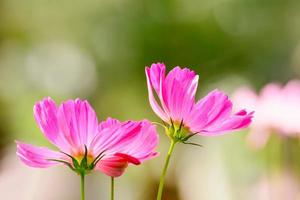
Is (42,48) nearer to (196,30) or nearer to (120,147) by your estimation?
(196,30)

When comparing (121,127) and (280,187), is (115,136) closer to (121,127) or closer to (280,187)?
(121,127)

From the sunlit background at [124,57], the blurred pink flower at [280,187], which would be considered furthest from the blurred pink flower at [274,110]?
the sunlit background at [124,57]

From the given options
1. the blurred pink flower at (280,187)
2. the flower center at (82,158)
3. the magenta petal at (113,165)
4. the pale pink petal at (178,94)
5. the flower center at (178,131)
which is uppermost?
the pale pink petal at (178,94)

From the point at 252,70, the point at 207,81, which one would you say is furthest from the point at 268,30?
the point at 207,81

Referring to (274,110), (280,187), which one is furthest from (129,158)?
(280,187)

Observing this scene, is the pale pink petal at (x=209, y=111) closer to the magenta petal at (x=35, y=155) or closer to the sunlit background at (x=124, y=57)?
the magenta petal at (x=35, y=155)

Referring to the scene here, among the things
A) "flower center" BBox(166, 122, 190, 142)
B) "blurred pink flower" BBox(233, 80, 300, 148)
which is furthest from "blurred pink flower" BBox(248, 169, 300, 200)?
"flower center" BBox(166, 122, 190, 142)
